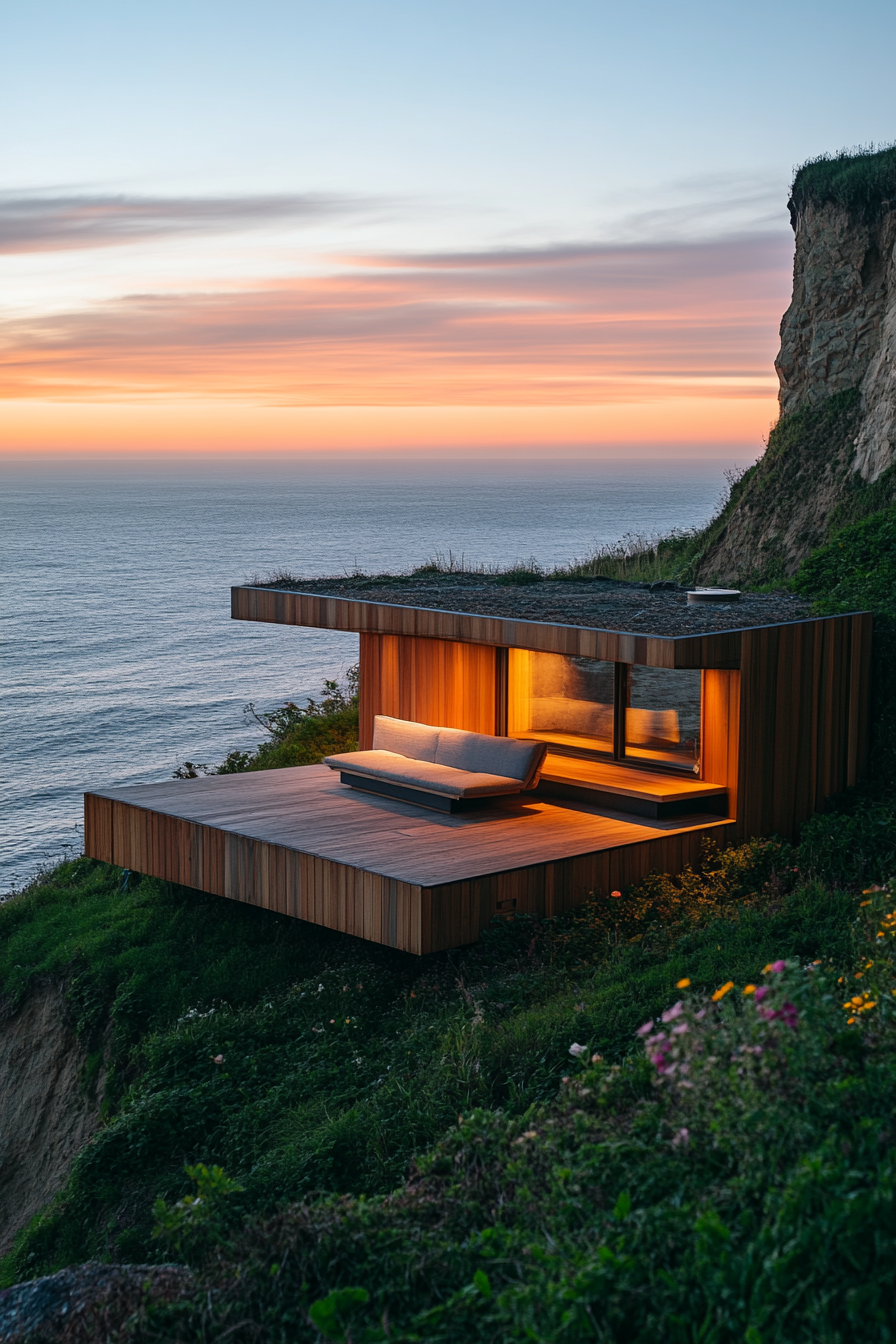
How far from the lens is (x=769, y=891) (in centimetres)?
874

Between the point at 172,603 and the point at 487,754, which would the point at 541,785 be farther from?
the point at 172,603

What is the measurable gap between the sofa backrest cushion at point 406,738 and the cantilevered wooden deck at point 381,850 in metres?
0.63

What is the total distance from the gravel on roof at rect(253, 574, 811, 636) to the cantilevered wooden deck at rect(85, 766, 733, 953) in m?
1.64

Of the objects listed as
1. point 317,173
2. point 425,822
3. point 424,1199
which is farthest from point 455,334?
point 424,1199

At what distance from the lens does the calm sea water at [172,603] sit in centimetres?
2733

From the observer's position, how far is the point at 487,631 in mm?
10430

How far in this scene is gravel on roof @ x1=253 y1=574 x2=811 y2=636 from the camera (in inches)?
396

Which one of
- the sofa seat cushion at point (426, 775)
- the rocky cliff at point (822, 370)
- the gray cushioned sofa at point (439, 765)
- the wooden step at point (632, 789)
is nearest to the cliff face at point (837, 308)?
the rocky cliff at point (822, 370)

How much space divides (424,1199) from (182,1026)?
14.5ft

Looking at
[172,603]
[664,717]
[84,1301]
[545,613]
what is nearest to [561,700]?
[545,613]

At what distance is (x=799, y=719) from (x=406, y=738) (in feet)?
12.0

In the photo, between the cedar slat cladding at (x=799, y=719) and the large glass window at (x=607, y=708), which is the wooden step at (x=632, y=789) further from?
the cedar slat cladding at (x=799, y=719)

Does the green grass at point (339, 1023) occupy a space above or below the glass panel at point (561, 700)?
below

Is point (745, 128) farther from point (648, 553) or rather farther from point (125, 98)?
point (125, 98)
